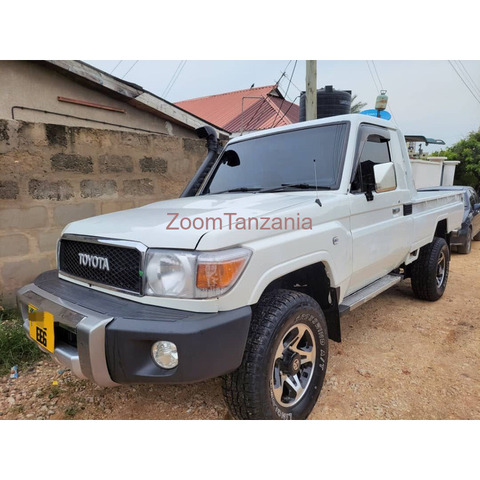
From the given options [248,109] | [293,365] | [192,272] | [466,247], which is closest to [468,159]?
[466,247]

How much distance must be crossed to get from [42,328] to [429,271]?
3903 millimetres

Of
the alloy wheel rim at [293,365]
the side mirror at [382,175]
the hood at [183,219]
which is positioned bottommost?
the alloy wheel rim at [293,365]

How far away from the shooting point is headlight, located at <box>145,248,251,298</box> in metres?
1.66

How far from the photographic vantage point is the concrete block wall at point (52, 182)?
353cm

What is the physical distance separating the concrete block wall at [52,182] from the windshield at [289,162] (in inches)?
66.9

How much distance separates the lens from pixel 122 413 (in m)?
2.29

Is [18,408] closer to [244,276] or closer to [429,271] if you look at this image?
[244,276]

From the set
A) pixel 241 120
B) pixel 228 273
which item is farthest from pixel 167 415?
pixel 241 120

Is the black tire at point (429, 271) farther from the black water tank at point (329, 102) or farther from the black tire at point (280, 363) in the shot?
the black water tank at point (329, 102)

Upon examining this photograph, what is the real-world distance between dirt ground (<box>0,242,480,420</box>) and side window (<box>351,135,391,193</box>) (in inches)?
57.0

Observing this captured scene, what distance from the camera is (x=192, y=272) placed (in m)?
1.67

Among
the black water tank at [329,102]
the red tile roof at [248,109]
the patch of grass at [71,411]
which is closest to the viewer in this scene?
the patch of grass at [71,411]

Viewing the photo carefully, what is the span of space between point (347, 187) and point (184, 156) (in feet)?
10.2

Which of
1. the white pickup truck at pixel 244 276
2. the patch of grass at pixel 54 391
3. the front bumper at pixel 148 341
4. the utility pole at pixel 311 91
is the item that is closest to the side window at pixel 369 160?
the white pickup truck at pixel 244 276
